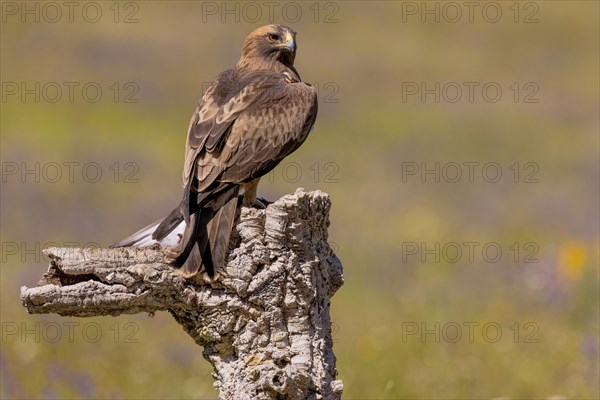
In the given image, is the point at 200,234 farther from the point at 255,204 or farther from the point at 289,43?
the point at 289,43

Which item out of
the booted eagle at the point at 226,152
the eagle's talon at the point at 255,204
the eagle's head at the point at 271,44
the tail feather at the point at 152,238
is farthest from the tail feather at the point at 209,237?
the eagle's head at the point at 271,44

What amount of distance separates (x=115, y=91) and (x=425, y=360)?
19193 mm

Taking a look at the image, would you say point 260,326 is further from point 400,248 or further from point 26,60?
point 26,60

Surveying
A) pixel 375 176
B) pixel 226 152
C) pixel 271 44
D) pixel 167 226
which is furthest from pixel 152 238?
pixel 375 176

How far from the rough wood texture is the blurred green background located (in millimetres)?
1147

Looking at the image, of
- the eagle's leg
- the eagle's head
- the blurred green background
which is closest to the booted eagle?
the eagle's leg

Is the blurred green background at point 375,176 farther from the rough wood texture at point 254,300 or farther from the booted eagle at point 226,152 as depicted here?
the booted eagle at point 226,152

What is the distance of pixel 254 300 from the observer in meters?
4.88

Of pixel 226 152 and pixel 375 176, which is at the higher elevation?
pixel 375 176

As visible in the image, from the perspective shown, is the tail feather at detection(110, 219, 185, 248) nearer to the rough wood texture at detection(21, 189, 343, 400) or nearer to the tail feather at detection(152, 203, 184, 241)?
the tail feather at detection(152, 203, 184, 241)

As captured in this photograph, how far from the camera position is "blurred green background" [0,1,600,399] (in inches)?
332

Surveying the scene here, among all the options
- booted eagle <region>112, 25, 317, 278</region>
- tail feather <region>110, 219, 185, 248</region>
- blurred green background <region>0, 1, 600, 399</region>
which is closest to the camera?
booted eagle <region>112, 25, 317, 278</region>

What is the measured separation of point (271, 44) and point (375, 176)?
468 inches

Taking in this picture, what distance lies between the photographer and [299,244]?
4949mm
